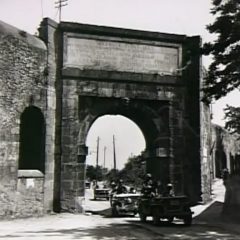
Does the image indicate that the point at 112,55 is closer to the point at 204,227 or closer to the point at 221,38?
the point at 221,38

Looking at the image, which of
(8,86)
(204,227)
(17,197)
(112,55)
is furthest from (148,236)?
(112,55)

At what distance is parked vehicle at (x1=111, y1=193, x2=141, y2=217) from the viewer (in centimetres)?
1959

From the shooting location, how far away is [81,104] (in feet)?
66.7

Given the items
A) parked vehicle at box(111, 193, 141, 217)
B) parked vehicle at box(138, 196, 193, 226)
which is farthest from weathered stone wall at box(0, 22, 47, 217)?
parked vehicle at box(138, 196, 193, 226)

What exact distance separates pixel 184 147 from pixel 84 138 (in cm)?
465

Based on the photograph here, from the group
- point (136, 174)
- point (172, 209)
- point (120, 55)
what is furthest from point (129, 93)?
point (136, 174)

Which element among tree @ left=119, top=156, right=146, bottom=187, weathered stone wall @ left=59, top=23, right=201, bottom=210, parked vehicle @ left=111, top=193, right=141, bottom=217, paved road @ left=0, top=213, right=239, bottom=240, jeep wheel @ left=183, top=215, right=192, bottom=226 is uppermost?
weathered stone wall @ left=59, top=23, right=201, bottom=210

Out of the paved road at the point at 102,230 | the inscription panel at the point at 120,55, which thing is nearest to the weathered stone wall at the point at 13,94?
the paved road at the point at 102,230

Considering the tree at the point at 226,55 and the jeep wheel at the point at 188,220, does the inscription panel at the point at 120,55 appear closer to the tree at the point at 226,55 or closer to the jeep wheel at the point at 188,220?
the tree at the point at 226,55

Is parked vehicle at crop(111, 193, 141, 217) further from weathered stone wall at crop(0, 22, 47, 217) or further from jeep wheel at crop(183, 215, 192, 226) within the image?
jeep wheel at crop(183, 215, 192, 226)

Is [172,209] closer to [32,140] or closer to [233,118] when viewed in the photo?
[233,118]

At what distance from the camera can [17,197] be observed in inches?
706

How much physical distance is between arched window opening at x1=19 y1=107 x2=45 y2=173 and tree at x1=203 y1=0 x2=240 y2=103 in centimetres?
718

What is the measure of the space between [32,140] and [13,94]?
2680mm
